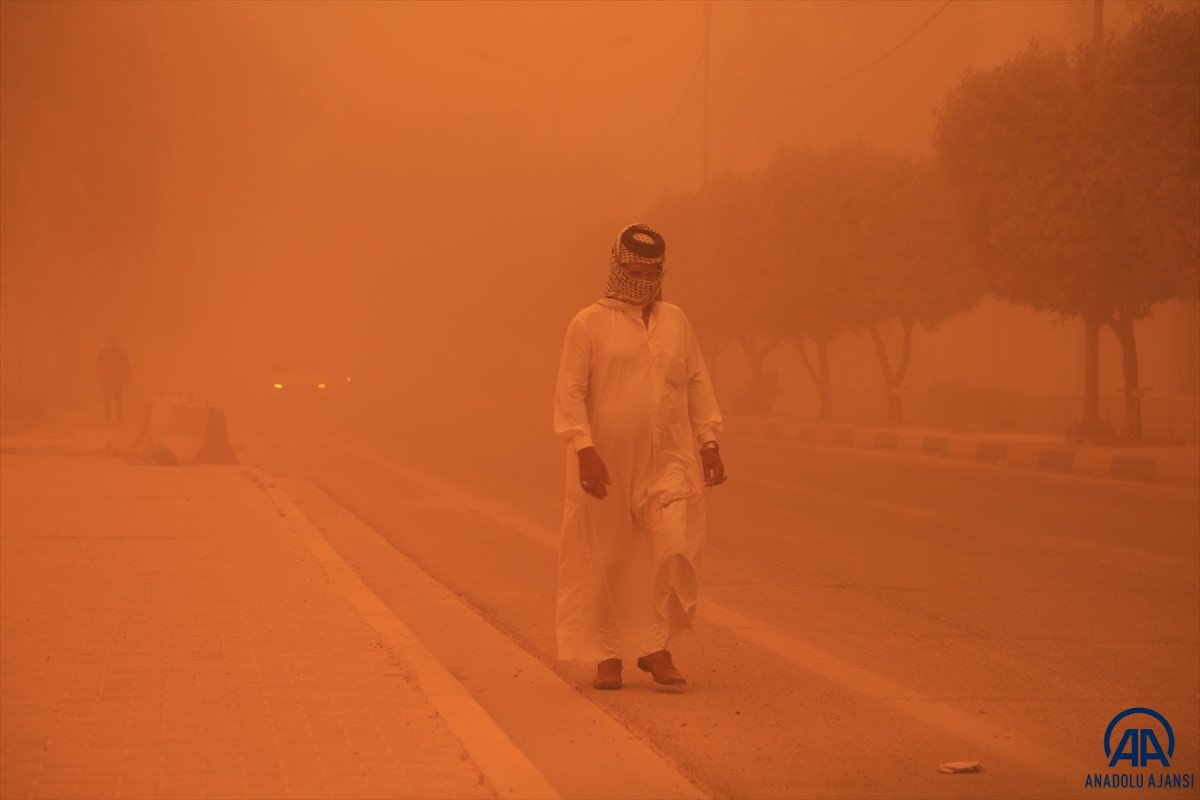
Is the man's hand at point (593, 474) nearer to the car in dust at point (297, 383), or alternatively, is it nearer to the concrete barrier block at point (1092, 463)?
the concrete barrier block at point (1092, 463)

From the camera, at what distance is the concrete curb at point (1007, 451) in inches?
786

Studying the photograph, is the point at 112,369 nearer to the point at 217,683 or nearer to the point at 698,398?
the point at 217,683

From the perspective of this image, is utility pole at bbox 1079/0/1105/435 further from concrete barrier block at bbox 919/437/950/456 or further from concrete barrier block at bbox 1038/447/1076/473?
concrete barrier block at bbox 919/437/950/456

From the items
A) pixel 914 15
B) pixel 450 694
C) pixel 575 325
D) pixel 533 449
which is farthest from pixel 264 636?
pixel 914 15

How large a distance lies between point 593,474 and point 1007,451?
19.0 metres

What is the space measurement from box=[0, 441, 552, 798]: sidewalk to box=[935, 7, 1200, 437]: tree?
1312 centimetres

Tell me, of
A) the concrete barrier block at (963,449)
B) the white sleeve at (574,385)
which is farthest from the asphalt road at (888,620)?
the concrete barrier block at (963,449)

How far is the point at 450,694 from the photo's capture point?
604cm

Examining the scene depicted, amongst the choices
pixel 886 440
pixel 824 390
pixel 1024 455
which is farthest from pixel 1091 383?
pixel 824 390

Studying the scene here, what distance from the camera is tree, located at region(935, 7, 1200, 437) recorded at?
62.6ft

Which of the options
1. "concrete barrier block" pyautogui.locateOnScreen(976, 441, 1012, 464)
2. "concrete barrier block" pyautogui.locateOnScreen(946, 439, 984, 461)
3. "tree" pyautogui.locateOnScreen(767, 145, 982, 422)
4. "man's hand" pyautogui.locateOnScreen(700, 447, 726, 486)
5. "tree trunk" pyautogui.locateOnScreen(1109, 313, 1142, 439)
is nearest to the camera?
"man's hand" pyautogui.locateOnScreen(700, 447, 726, 486)

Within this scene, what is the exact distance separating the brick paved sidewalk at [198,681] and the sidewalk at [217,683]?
12 mm

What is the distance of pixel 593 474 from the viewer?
20.1ft

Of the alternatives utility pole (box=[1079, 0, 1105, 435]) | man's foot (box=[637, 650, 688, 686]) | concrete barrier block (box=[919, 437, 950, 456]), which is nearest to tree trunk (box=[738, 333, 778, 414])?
concrete barrier block (box=[919, 437, 950, 456])
